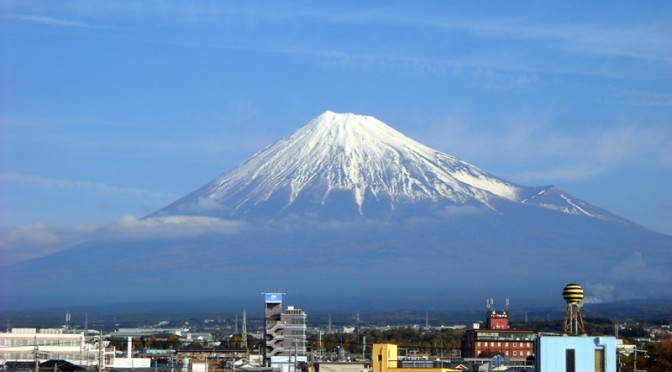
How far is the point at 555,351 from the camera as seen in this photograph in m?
29.7

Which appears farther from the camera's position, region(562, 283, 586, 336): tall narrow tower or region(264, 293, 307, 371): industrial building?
region(264, 293, 307, 371): industrial building

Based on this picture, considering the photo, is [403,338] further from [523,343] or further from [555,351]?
[555,351]

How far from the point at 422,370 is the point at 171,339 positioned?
4435 inches

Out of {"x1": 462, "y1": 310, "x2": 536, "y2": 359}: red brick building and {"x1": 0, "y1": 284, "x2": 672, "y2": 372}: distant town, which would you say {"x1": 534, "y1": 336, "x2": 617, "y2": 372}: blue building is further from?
{"x1": 462, "y1": 310, "x2": 536, "y2": 359}: red brick building

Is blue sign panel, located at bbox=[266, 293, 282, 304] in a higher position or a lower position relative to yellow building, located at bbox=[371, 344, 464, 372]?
higher

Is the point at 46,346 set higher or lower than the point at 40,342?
lower

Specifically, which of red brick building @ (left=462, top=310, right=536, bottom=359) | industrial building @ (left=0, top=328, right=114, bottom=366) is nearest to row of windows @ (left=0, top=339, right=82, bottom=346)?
industrial building @ (left=0, top=328, right=114, bottom=366)

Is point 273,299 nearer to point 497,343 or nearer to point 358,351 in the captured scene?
point 497,343

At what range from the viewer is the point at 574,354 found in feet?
97.3

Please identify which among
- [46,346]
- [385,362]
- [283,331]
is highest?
[283,331]

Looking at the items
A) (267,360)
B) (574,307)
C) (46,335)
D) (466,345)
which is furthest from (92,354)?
(574,307)

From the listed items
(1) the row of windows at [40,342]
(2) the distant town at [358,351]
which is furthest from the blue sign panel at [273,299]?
(1) the row of windows at [40,342]

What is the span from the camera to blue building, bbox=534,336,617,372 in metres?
29.6

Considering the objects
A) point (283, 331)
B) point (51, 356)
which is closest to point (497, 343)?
point (283, 331)
